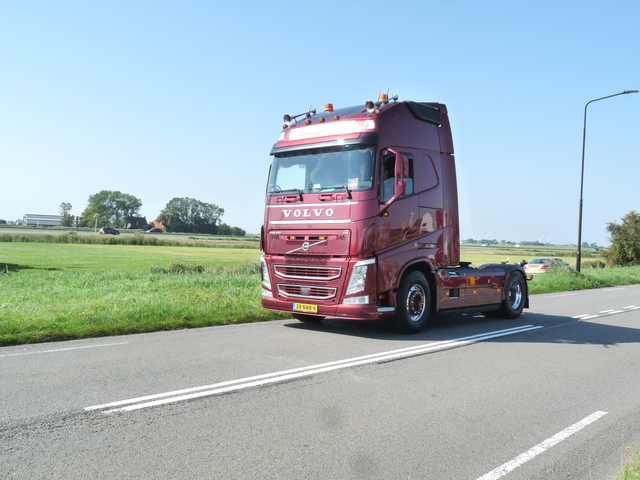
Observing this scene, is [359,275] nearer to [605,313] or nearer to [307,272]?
[307,272]

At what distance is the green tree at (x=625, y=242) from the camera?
4878 cm

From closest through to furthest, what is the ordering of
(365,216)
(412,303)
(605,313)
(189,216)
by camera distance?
(365,216)
(412,303)
(605,313)
(189,216)

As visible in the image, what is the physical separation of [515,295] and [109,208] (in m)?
153

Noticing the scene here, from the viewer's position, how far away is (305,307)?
965 cm

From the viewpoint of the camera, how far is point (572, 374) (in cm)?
711

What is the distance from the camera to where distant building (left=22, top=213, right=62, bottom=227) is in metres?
151

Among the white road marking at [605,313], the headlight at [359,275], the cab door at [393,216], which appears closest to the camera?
the headlight at [359,275]

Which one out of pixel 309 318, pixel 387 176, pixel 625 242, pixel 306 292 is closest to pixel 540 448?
pixel 387 176

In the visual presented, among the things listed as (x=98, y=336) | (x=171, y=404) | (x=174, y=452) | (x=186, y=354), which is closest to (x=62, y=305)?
(x=98, y=336)

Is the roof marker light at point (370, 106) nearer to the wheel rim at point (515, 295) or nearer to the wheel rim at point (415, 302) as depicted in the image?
the wheel rim at point (415, 302)

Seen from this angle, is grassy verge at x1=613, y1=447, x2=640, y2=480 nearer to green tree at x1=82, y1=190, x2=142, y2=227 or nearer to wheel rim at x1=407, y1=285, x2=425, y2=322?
wheel rim at x1=407, y1=285, x2=425, y2=322

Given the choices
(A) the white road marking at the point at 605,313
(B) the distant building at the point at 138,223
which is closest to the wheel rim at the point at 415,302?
(A) the white road marking at the point at 605,313

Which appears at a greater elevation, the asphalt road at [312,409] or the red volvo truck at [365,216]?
the red volvo truck at [365,216]

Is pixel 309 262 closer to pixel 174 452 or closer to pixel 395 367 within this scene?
pixel 395 367
